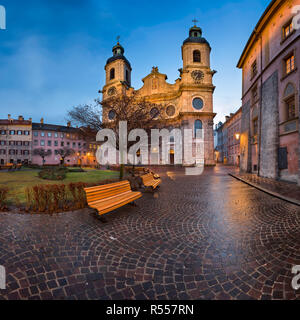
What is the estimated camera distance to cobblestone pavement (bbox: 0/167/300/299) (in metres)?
2.06

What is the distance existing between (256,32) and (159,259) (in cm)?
2215

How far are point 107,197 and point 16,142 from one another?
201 ft

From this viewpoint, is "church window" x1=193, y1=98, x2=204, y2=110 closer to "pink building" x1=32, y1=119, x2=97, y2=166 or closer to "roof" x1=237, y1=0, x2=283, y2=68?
"roof" x1=237, y1=0, x2=283, y2=68

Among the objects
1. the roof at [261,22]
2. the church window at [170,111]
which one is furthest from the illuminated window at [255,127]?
the church window at [170,111]

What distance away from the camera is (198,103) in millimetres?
36125

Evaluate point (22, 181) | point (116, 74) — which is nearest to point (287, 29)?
point (22, 181)

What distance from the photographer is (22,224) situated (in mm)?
3990

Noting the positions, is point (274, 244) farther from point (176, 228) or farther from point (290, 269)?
point (176, 228)

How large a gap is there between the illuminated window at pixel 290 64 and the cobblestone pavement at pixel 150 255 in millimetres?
12808

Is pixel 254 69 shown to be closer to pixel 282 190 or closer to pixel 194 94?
pixel 282 190

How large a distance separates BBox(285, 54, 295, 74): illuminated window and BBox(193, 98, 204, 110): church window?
2465 centimetres

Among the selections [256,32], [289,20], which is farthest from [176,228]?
[256,32]
